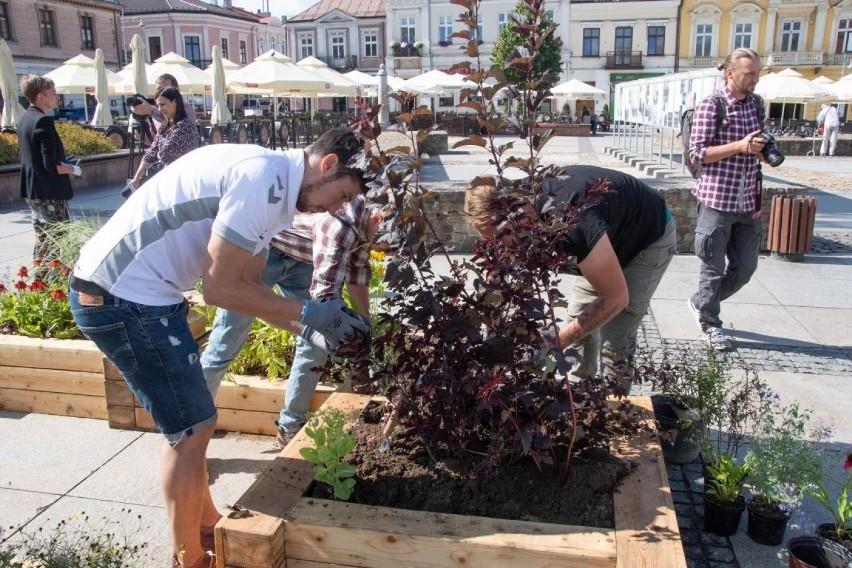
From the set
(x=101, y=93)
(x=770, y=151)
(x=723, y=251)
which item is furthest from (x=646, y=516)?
(x=101, y=93)

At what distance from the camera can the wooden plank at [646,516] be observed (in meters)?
1.92

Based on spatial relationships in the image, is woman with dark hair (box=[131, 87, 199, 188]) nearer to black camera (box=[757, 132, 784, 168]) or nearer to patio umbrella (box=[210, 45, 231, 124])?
black camera (box=[757, 132, 784, 168])

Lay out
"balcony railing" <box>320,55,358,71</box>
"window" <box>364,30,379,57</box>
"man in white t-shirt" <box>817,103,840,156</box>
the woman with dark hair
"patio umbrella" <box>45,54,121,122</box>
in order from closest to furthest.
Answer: the woman with dark hair, "patio umbrella" <box>45,54,121,122</box>, "man in white t-shirt" <box>817,103,840,156</box>, "balcony railing" <box>320,55,358,71</box>, "window" <box>364,30,379,57</box>

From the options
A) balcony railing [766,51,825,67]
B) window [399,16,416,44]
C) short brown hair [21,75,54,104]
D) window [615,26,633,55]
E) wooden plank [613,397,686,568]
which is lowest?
wooden plank [613,397,686,568]

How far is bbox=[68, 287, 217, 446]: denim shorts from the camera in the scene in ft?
7.31

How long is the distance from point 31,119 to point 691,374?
228 inches

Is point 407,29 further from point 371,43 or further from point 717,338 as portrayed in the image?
point 717,338

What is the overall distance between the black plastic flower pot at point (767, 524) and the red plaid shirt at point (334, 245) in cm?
177

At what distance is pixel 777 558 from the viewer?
2646 mm

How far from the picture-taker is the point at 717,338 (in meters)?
4.95

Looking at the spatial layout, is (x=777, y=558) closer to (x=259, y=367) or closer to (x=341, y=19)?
(x=259, y=367)

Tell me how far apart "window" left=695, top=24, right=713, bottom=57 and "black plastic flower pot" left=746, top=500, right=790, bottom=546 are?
5092 centimetres

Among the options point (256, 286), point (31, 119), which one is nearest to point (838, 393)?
point (256, 286)

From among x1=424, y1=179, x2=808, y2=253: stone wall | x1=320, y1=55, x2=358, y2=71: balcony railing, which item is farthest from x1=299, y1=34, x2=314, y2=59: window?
x1=424, y1=179, x2=808, y2=253: stone wall
